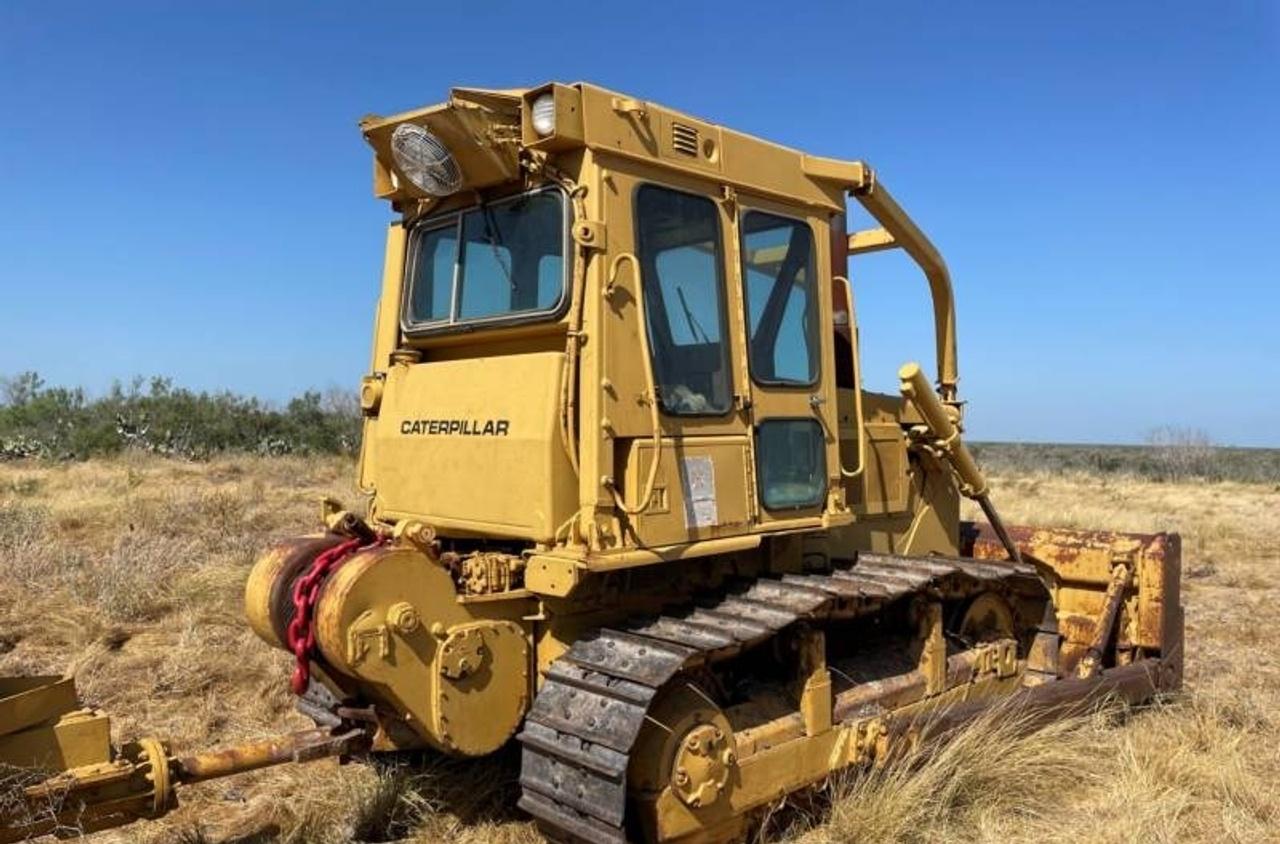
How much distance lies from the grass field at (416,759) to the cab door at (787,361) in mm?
1395

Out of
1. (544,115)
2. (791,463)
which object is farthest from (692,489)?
(544,115)

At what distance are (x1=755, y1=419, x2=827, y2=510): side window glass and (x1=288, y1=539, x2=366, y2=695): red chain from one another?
190cm

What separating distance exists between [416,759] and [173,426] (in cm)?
1951

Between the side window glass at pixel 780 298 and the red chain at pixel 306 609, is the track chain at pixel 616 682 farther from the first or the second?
the side window glass at pixel 780 298

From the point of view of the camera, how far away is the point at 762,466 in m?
4.76

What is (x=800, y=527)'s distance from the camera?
4898 millimetres

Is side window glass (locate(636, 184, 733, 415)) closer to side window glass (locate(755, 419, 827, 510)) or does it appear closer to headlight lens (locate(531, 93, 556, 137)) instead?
side window glass (locate(755, 419, 827, 510))

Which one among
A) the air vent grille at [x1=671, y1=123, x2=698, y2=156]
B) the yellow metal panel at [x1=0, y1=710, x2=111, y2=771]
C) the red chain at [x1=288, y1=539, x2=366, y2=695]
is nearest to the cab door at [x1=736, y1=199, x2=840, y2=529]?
the air vent grille at [x1=671, y1=123, x2=698, y2=156]

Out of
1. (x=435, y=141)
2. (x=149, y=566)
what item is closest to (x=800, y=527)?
(x=435, y=141)

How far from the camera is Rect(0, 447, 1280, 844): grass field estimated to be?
458 centimetres

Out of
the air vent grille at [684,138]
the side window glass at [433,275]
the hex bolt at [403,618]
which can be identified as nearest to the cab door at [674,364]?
the air vent grille at [684,138]

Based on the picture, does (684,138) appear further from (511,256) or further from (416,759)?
(416,759)

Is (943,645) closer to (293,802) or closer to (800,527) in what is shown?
(800,527)

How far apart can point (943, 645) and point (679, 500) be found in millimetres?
2020
